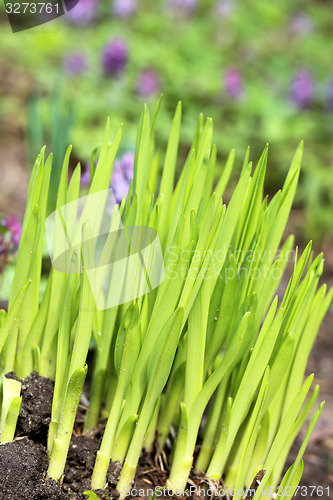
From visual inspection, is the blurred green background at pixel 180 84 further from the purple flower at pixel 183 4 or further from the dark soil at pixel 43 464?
the dark soil at pixel 43 464

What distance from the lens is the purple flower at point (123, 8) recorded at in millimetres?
4215

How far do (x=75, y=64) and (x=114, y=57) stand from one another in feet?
1.65

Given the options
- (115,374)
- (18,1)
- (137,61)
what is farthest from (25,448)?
(137,61)

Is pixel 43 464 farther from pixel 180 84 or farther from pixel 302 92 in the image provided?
pixel 302 92

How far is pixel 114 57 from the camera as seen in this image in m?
2.97

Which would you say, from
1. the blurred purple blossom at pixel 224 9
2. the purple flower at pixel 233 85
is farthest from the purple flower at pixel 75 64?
the blurred purple blossom at pixel 224 9

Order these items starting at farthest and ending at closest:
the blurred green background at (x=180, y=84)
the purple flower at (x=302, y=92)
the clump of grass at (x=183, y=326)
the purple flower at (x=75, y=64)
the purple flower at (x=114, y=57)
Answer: the purple flower at (x=302, y=92), the purple flower at (x=75, y=64), the blurred green background at (x=180, y=84), the purple flower at (x=114, y=57), the clump of grass at (x=183, y=326)

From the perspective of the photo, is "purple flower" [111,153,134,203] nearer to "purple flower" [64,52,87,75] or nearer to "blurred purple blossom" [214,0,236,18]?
"purple flower" [64,52,87,75]

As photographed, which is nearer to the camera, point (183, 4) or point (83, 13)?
point (83, 13)

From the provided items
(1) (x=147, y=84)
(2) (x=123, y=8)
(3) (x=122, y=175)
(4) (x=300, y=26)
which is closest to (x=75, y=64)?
(1) (x=147, y=84)

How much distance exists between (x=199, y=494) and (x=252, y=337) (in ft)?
0.94

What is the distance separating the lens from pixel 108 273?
1017mm

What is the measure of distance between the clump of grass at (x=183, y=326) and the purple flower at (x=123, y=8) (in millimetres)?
3613

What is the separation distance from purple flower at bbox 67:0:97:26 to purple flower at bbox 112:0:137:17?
0.19 metres
